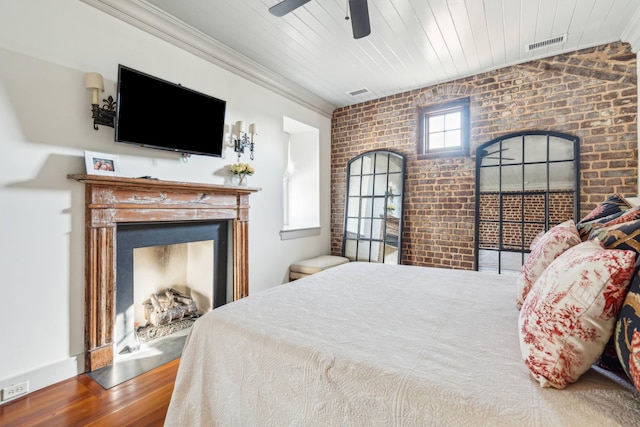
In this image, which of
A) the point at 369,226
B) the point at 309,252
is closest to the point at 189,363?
the point at 309,252

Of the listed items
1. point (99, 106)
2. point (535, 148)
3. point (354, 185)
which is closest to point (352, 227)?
point (354, 185)

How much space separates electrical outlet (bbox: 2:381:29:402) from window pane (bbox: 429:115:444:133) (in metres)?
4.41

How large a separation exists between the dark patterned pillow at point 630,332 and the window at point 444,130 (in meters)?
3.12

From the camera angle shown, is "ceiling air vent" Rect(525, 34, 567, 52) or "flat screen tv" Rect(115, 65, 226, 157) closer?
"flat screen tv" Rect(115, 65, 226, 157)

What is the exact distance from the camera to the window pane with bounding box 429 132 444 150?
3.82 m

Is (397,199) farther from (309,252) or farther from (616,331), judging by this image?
(616,331)

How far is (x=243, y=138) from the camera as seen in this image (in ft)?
10.4

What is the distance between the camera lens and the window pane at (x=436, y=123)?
12.5 feet

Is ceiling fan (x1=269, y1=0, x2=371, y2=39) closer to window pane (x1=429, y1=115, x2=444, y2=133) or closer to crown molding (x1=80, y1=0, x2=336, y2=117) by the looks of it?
crown molding (x1=80, y1=0, x2=336, y2=117)

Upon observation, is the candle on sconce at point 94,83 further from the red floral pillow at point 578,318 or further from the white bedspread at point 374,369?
the red floral pillow at point 578,318

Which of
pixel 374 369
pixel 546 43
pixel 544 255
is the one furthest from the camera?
pixel 546 43

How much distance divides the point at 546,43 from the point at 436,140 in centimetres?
138

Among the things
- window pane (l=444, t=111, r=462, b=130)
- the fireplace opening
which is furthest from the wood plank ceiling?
the fireplace opening

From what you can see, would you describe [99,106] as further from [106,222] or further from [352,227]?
[352,227]
